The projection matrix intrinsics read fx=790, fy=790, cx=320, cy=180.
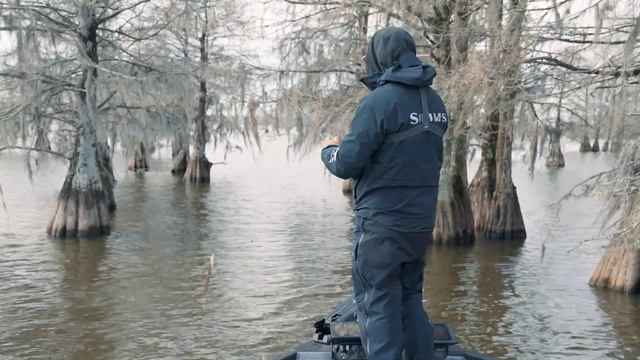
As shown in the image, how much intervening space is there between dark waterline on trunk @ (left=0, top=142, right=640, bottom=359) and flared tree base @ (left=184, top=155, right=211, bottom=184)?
280 inches

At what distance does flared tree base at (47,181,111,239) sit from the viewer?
14344mm

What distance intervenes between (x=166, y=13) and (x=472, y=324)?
9334 mm

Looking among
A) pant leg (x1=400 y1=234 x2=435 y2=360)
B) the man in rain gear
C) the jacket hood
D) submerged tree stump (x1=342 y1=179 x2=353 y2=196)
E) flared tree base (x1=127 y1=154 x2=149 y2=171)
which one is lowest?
submerged tree stump (x1=342 y1=179 x2=353 y2=196)

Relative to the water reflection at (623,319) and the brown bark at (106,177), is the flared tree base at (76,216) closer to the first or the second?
the brown bark at (106,177)

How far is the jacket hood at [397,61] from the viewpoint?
12.6 feet

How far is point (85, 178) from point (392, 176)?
11737mm

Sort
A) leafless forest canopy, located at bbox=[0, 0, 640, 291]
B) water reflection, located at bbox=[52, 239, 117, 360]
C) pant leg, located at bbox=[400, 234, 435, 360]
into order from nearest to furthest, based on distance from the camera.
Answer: pant leg, located at bbox=[400, 234, 435, 360]
water reflection, located at bbox=[52, 239, 117, 360]
leafless forest canopy, located at bbox=[0, 0, 640, 291]

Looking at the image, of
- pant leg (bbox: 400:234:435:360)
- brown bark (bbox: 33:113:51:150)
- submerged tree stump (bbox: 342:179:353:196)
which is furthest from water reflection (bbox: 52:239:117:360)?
submerged tree stump (bbox: 342:179:353:196)

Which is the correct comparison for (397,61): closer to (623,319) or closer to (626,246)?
(626,246)

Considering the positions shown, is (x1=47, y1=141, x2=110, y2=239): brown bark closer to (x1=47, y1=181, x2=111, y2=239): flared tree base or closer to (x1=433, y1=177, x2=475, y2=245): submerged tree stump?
(x1=47, y1=181, x2=111, y2=239): flared tree base

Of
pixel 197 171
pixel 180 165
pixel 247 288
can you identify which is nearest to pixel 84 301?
pixel 247 288

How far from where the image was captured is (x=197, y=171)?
26.3m

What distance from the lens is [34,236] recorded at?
47.5 feet

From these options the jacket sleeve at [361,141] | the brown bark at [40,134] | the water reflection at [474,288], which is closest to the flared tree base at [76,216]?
the brown bark at [40,134]
